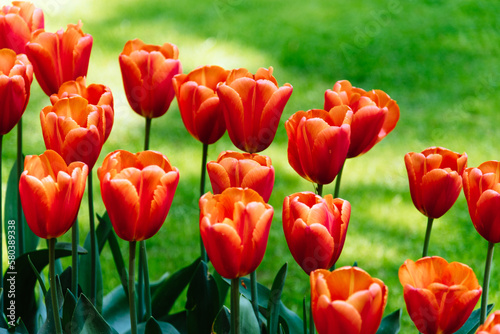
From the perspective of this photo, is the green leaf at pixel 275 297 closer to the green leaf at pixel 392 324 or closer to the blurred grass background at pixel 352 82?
the green leaf at pixel 392 324

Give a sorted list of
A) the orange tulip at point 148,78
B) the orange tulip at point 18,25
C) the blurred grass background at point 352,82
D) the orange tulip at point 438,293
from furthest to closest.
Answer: the blurred grass background at point 352,82, the orange tulip at point 18,25, the orange tulip at point 148,78, the orange tulip at point 438,293

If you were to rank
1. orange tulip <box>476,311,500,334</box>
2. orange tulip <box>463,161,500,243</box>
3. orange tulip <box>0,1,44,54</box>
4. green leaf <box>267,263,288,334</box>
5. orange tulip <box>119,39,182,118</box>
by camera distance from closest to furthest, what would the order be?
orange tulip <box>476,311,500,334</box> < orange tulip <box>463,161,500,243</box> < green leaf <box>267,263,288,334</box> < orange tulip <box>119,39,182,118</box> < orange tulip <box>0,1,44,54</box>

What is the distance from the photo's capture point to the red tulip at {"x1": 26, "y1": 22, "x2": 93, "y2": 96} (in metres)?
1.34

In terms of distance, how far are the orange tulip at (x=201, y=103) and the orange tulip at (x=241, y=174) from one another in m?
0.19

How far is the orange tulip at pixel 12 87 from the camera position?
1207mm

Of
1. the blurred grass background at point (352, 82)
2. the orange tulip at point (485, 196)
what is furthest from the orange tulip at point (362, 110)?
the blurred grass background at point (352, 82)

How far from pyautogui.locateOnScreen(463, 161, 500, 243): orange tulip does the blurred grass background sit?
1324mm

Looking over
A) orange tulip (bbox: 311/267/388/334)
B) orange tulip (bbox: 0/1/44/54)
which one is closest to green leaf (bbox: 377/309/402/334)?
orange tulip (bbox: 311/267/388/334)

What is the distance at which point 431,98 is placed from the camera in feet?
12.4

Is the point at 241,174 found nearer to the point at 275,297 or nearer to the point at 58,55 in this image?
the point at 275,297

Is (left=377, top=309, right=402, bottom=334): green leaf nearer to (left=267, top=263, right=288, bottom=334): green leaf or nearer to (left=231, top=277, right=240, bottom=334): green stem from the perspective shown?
(left=267, top=263, right=288, bottom=334): green leaf

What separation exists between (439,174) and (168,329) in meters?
0.61

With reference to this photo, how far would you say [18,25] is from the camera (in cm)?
144

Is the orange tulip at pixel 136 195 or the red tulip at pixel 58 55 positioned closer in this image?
the orange tulip at pixel 136 195
